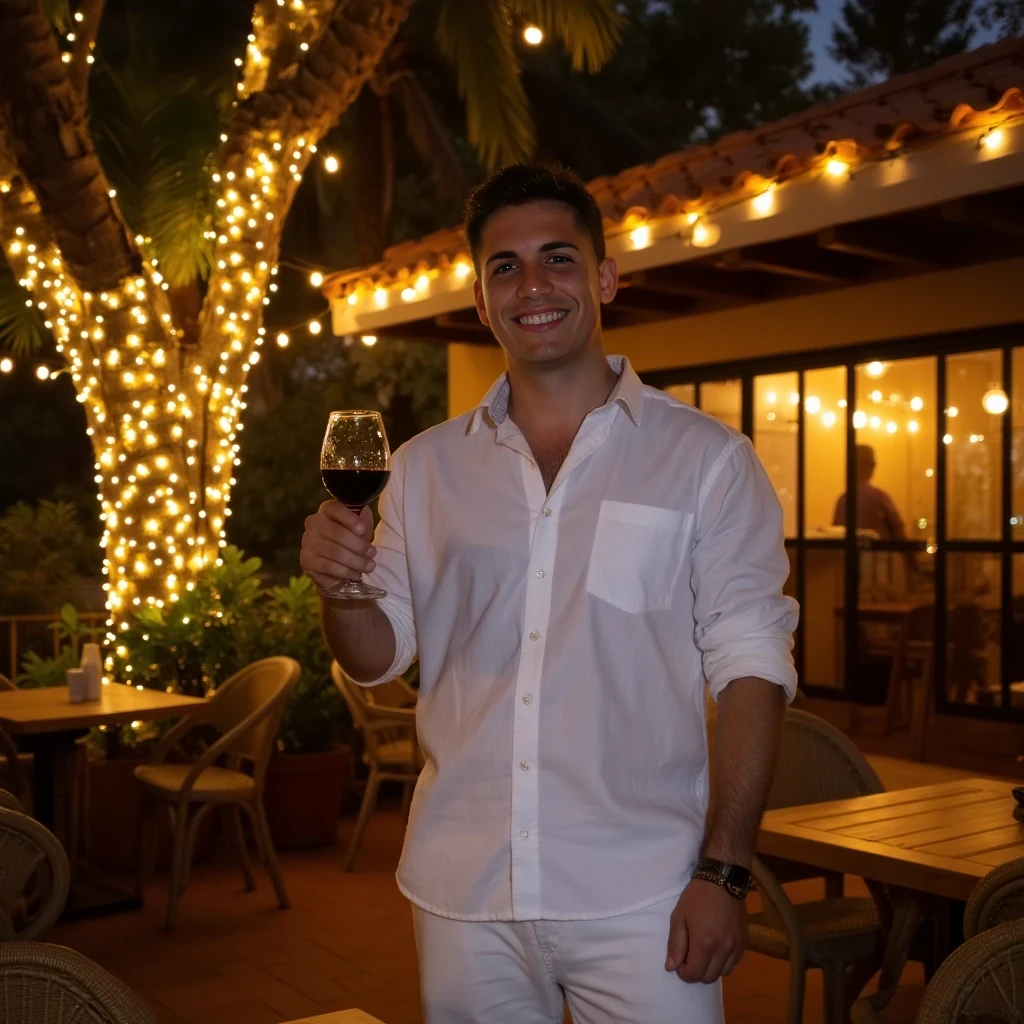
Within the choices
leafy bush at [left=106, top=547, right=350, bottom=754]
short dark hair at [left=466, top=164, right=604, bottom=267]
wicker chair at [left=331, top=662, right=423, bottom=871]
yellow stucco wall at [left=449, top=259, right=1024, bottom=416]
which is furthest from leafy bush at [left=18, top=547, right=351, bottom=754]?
short dark hair at [left=466, top=164, right=604, bottom=267]

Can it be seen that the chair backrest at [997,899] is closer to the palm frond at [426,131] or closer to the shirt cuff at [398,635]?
the shirt cuff at [398,635]

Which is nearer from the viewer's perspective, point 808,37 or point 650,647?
point 650,647

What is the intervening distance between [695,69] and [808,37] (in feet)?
7.79

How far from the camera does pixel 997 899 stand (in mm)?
2283

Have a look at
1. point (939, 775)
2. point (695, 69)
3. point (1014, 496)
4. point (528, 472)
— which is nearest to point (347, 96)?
point (1014, 496)

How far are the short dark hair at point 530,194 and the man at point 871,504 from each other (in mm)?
5399

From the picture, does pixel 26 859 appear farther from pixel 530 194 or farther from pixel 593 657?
pixel 530 194

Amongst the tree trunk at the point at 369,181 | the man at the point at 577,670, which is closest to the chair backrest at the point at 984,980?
the man at the point at 577,670

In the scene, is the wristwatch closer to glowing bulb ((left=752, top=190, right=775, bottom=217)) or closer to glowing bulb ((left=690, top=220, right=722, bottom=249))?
glowing bulb ((left=752, top=190, right=775, bottom=217))

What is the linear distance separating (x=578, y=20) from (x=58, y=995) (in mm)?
7103

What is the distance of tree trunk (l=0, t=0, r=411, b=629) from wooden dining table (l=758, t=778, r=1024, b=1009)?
4.39 meters

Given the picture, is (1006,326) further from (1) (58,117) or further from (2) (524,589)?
(2) (524,589)

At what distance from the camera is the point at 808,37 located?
19781mm

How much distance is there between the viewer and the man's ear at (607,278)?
2.05 meters
